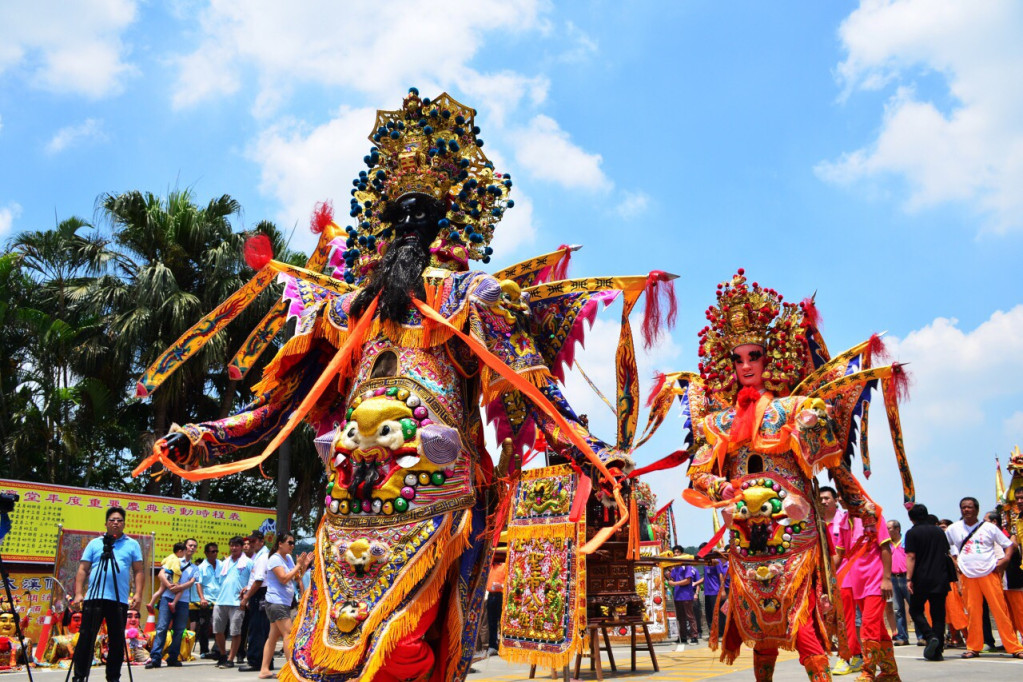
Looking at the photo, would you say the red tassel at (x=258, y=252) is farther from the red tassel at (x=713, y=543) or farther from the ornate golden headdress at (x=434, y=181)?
the red tassel at (x=713, y=543)

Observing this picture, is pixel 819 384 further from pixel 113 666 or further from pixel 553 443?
pixel 113 666

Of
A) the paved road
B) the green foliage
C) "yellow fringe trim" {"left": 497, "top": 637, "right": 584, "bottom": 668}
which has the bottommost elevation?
the paved road

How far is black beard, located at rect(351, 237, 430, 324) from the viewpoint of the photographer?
3814 millimetres

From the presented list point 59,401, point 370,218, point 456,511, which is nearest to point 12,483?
point 59,401

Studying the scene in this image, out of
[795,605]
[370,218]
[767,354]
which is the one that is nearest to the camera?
[370,218]

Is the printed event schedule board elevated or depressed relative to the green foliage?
depressed

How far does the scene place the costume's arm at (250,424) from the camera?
3.73 m

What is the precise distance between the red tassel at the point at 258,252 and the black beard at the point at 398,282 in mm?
1043

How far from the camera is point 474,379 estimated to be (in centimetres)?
400

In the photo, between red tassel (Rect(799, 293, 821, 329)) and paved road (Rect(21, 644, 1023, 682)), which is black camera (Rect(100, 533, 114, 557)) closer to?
paved road (Rect(21, 644, 1023, 682))

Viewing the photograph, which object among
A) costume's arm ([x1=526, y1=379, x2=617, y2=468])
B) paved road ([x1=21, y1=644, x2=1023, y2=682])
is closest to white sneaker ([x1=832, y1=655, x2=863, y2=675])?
paved road ([x1=21, y1=644, x2=1023, y2=682])

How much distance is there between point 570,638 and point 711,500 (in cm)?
238

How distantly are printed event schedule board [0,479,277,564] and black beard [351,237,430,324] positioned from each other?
8.26 metres

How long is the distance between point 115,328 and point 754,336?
13512 millimetres
